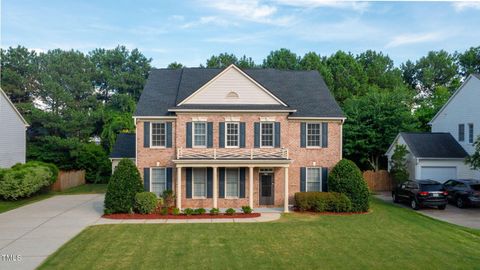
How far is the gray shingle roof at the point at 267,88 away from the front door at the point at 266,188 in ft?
13.8

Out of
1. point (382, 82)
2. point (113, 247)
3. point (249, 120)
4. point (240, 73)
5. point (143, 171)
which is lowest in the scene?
point (113, 247)

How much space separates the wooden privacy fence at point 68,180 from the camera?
3659 centimetres

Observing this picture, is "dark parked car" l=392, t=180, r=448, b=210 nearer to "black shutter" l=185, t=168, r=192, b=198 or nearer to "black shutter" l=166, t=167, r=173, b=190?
"black shutter" l=185, t=168, r=192, b=198

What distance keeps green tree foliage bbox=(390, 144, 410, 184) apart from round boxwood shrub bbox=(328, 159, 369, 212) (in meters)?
8.51

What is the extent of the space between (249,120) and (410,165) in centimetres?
1479

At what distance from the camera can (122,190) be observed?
913 inches

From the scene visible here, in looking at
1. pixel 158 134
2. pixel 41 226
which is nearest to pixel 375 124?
pixel 158 134

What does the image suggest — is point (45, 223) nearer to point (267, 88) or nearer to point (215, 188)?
point (215, 188)

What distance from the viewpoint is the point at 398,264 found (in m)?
13.6

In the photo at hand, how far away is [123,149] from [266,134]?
14.8 m

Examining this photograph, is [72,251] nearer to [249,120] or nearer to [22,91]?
[249,120]

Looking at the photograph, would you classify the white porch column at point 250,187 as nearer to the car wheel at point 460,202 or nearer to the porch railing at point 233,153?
the porch railing at point 233,153

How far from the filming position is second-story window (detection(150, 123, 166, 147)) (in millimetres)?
25609

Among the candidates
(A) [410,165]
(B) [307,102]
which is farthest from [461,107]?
(B) [307,102]
